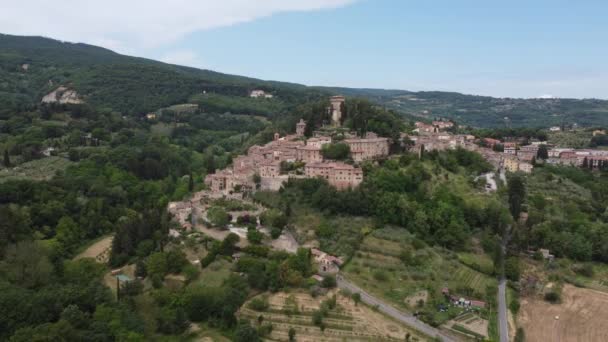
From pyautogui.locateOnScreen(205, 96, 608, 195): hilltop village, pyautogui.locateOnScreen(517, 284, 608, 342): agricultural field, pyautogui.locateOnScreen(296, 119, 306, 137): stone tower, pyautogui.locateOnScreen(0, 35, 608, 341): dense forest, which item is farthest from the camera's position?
pyautogui.locateOnScreen(296, 119, 306, 137): stone tower

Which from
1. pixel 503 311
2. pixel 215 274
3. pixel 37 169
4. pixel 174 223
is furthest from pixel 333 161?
pixel 37 169

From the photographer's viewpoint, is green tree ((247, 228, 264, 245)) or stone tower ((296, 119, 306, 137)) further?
stone tower ((296, 119, 306, 137))

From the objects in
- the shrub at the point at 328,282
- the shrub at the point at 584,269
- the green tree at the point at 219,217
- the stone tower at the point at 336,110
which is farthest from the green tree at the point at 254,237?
the stone tower at the point at 336,110

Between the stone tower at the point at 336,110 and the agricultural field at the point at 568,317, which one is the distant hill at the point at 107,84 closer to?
the stone tower at the point at 336,110

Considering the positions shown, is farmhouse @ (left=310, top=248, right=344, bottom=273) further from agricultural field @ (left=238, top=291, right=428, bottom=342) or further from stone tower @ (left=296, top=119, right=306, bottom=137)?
stone tower @ (left=296, top=119, right=306, bottom=137)

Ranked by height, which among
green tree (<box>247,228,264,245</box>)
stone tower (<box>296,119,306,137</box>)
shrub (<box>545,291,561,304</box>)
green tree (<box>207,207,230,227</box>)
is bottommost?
shrub (<box>545,291,561,304</box>)

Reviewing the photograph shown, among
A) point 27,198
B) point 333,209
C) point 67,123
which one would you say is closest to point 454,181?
point 333,209

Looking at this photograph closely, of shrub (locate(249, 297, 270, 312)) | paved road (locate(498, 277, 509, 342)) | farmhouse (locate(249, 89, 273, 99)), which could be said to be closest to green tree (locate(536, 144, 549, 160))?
paved road (locate(498, 277, 509, 342))
